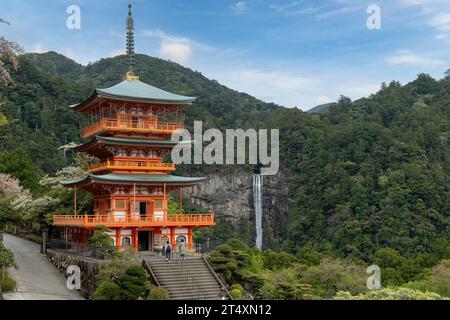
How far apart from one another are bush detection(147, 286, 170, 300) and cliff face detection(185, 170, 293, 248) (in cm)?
6200

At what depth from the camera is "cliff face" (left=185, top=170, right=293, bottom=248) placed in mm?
85938

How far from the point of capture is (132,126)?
3162 centimetres

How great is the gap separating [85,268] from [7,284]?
4201 mm

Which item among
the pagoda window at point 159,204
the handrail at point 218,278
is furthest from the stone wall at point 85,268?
the pagoda window at point 159,204

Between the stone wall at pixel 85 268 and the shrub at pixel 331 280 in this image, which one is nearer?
the stone wall at pixel 85 268

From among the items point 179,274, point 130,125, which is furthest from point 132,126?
point 179,274

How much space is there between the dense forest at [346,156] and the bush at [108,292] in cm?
2651

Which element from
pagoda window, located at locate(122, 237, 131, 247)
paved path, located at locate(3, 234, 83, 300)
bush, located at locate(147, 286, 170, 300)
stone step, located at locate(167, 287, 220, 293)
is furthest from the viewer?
pagoda window, located at locate(122, 237, 131, 247)

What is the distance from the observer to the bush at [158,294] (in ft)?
74.6

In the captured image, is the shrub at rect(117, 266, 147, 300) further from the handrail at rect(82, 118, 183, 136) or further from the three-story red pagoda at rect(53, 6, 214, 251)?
the handrail at rect(82, 118, 183, 136)

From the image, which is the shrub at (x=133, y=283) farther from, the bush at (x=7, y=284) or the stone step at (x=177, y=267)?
the bush at (x=7, y=284)

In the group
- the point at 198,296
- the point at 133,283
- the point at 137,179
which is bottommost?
the point at 198,296

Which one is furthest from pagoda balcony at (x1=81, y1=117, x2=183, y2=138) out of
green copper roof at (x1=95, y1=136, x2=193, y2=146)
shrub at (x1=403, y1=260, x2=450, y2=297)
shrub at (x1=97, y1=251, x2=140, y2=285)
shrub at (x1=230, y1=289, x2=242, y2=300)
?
shrub at (x1=403, y1=260, x2=450, y2=297)

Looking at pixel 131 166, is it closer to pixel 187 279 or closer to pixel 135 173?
pixel 135 173
